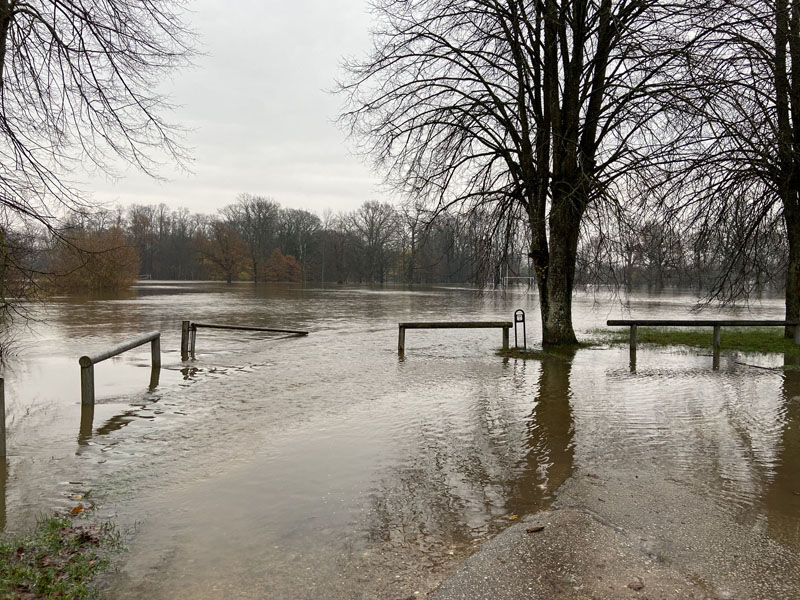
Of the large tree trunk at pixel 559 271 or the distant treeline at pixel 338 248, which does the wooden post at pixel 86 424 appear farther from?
the large tree trunk at pixel 559 271

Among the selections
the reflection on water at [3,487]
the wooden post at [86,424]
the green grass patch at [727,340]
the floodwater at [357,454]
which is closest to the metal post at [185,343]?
the floodwater at [357,454]

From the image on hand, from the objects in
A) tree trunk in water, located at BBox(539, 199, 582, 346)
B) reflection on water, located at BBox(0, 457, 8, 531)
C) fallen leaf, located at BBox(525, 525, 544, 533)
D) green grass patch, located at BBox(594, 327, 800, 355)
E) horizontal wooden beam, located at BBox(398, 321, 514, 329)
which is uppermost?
tree trunk in water, located at BBox(539, 199, 582, 346)

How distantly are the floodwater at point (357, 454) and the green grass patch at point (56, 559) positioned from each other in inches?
7.6

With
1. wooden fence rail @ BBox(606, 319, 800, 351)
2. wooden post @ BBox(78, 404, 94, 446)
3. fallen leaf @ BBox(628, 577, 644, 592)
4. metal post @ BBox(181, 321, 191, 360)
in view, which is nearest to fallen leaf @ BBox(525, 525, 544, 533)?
fallen leaf @ BBox(628, 577, 644, 592)

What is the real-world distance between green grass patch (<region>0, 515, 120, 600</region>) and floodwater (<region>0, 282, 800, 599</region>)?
0.63 feet

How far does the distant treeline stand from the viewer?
1284cm

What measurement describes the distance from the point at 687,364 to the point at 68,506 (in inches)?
435

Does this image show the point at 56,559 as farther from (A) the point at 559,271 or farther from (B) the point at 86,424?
(A) the point at 559,271

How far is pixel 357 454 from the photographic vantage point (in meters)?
5.79

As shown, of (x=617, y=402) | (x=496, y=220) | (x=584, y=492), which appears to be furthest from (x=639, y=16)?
(x=584, y=492)

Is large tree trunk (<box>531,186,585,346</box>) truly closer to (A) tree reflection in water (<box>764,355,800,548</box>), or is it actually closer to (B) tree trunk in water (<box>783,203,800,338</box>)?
(B) tree trunk in water (<box>783,203,800,338</box>)

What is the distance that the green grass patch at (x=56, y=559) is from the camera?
10.2 ft

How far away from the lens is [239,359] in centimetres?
1238

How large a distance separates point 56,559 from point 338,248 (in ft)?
291
